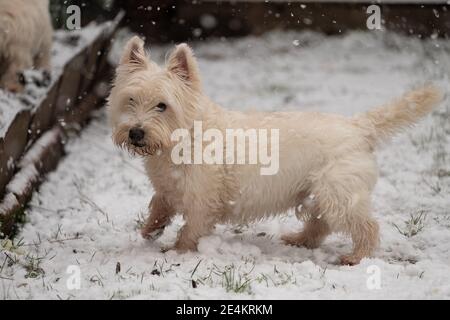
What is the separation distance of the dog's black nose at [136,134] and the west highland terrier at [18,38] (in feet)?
8.55

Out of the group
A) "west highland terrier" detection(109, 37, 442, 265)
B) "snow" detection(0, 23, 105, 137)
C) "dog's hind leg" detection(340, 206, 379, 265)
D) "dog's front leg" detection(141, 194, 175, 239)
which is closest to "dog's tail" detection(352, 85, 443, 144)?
"west highland terrier" detection(109, 37, 442, 265)

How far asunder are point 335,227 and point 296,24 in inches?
263

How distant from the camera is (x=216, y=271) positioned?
383cm

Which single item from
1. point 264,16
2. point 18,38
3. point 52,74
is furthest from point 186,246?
point 264,16

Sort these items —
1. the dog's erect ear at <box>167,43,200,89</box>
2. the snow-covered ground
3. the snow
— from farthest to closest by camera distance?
the snow < the dog's erect ear at <box>167,43,200,89</box> < the snow-covered ground

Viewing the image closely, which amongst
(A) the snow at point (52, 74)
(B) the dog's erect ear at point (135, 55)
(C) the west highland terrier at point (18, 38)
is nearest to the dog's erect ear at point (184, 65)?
(B) the dog's erect ear at point (135, 55)

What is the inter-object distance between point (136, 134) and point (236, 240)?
111cm

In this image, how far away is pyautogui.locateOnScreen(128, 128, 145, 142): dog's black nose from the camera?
3875 mm

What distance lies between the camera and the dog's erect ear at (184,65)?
13.1 ft

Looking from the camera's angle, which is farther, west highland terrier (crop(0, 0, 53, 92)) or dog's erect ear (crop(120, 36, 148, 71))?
west highland terrier (crop(0, 0, 53, 92))

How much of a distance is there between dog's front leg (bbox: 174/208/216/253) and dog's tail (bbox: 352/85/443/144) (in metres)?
1.13

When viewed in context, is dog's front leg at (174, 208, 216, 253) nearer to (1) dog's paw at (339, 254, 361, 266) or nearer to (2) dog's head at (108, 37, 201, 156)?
(2) dog's head at (108, 37, 201, 156)

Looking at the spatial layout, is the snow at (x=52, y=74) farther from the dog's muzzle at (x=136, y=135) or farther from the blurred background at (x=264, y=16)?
the blurred background at (x=264, y=16)
